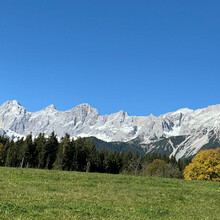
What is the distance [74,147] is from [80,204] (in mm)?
112085

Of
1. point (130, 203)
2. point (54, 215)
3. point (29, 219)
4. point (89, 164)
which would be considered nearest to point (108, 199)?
point (130, 203)

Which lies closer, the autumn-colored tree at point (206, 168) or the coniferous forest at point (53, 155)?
the autumn-colored tree at point (206, 168)

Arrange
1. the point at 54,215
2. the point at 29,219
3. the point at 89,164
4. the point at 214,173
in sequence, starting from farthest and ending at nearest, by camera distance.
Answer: the point at 89,164
the point at 214,173
the point at 54,215
the point at 29,219

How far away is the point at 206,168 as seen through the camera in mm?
88188

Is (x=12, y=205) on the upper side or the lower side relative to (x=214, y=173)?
lower

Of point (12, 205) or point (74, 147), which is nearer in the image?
point (12, 205)

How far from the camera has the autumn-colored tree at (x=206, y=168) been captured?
8744cm

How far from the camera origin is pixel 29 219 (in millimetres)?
14438

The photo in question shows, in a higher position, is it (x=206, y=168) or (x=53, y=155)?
(x=206, y=168)

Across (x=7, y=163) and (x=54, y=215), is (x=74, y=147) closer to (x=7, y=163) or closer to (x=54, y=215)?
(x=7, y=163)

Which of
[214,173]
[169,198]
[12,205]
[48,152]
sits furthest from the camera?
[48,152]

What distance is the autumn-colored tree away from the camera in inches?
3442

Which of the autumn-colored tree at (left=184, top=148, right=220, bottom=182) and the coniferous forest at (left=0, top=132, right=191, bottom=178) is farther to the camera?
the coniferous forest at (left=0, top=132, right=191, bottom=178)

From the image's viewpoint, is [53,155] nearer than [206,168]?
No
